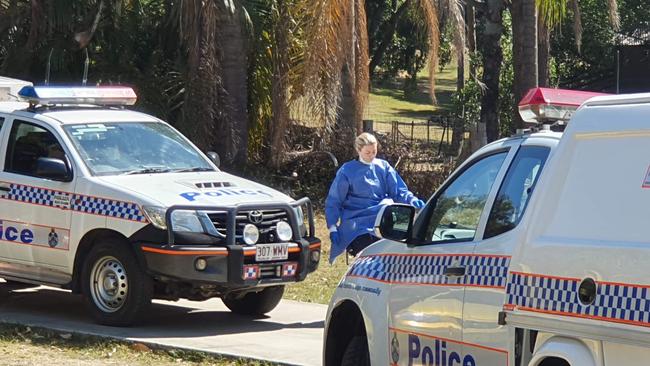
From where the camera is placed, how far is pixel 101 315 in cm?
1015

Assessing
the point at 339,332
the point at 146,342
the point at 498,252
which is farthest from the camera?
the point at 146,342

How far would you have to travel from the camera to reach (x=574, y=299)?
4.91m

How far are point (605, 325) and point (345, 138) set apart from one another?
46.1 ft

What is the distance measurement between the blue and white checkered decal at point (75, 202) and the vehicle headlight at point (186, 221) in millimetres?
271

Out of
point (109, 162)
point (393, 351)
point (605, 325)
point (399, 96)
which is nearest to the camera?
point (605, 325)

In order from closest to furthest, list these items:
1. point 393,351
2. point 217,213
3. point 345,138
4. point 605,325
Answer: point 605,325 < point 393,351 < point 217,213 < point 345,138

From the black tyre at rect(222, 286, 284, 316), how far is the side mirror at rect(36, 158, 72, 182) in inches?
71.2

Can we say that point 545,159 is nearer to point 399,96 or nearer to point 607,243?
point 607,243

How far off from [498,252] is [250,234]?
4658 millimetres

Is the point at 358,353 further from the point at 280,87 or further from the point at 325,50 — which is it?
the point at 280,87

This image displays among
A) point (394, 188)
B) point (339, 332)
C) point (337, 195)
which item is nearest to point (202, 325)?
point (337, 195)

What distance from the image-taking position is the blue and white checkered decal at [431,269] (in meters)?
5.53

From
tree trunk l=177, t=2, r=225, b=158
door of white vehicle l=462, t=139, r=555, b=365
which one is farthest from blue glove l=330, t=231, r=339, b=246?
tree trunk l=177, t=2, r=225, b=158

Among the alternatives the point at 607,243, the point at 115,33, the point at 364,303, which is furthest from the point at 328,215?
the point at 115,33
